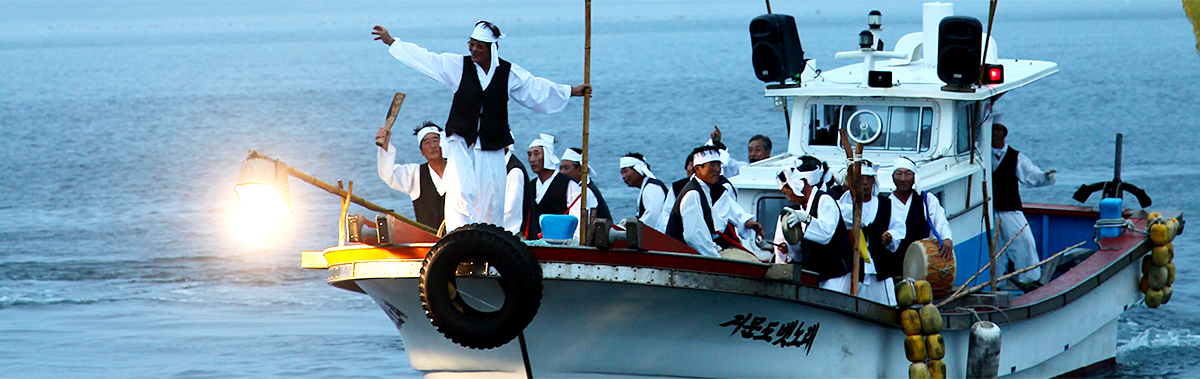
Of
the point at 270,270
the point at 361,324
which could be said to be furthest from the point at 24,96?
the point at 361,324

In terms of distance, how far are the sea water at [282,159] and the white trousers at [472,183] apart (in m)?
2.50

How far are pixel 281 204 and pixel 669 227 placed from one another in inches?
104

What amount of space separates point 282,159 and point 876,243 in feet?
78.0

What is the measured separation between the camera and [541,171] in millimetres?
9992

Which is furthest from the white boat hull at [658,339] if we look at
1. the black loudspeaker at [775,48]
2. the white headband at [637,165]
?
the black loudspeaker at [775,48]

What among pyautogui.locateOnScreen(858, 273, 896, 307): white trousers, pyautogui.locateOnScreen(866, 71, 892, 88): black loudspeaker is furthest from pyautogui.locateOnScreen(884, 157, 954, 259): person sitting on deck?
A: pyautogui.locateOnScreen(866, 71, 892, 88): black loudspeaker

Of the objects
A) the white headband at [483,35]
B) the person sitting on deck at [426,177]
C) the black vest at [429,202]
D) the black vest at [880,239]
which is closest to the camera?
the white headband at [483,35]

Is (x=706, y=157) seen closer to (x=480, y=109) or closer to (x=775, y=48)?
(x=480, y=109)

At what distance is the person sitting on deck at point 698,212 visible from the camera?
870cm

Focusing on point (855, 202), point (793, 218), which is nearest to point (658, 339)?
point (793, 218)

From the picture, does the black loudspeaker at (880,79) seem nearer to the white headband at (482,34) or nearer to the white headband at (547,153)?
the white headband at (547,153)

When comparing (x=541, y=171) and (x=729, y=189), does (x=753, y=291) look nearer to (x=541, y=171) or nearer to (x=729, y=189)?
(x=729, y=189)

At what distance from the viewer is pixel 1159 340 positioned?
14531 mm

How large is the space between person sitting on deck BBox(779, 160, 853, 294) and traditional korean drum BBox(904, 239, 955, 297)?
1.79 feet
